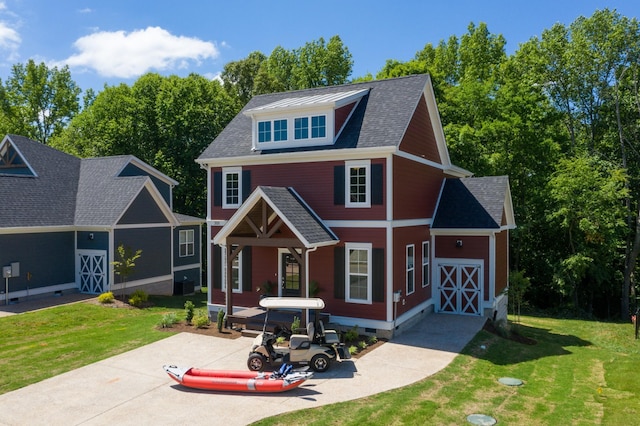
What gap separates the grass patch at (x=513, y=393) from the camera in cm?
1028

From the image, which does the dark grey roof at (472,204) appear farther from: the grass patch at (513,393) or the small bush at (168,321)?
the small bush at (168,321)

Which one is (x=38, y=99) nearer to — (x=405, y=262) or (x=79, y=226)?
(x=79, y=226)

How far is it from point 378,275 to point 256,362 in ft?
18.5

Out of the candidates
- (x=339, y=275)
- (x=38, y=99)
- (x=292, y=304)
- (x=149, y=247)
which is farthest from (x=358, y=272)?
(x=38, y=99)

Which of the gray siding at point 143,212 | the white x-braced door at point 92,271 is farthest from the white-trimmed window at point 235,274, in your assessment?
the white x-braced door at point 92,271

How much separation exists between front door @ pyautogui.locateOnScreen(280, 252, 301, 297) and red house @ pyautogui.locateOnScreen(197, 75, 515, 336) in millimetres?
39

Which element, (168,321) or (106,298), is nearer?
(168,321)

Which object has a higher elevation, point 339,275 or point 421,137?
point 421,137

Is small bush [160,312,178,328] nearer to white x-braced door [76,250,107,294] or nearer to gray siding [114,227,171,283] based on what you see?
gray siding [114,227,171,283]

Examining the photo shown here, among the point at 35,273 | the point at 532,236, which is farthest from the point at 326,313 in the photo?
the point at 532,236

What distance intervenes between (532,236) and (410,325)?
17675mm

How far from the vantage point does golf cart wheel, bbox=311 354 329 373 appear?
42.7 feet

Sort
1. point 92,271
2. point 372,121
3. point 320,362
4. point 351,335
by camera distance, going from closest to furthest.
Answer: point 320,362, point 351,335, point 372,121, point 92,271

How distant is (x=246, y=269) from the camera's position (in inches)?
754
